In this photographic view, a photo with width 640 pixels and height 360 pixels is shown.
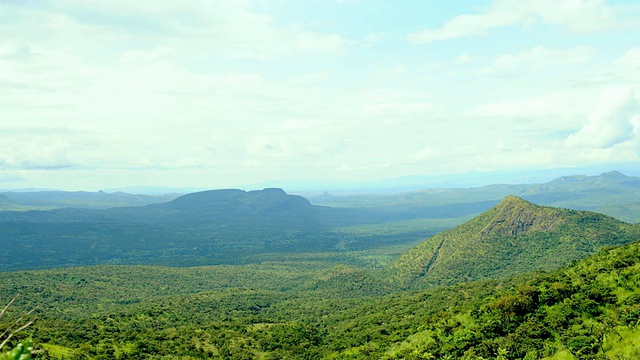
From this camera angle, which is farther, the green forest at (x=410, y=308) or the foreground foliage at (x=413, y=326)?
the green forest at (x=410, y=308)

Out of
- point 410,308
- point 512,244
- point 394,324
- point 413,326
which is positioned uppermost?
point 512,244

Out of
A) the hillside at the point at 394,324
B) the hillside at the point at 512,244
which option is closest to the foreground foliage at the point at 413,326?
the hillside at the point at 394,324

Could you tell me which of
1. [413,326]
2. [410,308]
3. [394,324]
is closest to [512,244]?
[410,308]

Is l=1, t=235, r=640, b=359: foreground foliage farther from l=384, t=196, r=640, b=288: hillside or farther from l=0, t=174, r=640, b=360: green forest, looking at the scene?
l=384, t=196, r=640, b=288: hillside

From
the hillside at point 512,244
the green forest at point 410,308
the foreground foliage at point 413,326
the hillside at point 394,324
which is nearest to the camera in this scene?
the foreground foliage at point 413,326

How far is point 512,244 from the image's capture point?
16050 centimetres

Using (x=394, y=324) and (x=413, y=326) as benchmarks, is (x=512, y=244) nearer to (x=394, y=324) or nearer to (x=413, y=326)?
(x=394, y=324)

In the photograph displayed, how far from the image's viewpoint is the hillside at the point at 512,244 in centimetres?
14625

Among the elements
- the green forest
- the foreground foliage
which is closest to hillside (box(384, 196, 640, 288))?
the green forest

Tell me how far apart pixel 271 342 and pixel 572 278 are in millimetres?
56714

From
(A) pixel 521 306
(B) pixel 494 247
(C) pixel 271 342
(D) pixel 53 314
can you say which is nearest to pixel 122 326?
(C) pixel 271 342

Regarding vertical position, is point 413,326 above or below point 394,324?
above

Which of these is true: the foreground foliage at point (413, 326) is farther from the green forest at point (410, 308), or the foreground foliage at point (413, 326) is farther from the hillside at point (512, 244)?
the hillside at point (512, 244)

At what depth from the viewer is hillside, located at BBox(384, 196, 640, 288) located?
480 feet
